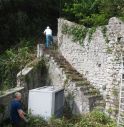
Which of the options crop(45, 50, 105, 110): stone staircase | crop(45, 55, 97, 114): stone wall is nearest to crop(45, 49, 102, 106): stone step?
crop(45, 50, 105, 110): stone staircase

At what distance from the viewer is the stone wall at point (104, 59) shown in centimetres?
1509

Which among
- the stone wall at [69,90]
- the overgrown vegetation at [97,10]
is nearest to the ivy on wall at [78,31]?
the overgrown vegetation at [97,10]

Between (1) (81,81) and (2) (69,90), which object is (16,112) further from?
(1) (81,81)

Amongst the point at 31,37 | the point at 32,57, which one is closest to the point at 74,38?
the point at 32,57

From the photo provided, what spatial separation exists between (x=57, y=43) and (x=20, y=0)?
486cm

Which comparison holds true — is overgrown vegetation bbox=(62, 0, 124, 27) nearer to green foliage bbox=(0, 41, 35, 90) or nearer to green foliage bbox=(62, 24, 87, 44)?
green foliage bbox=(62, 24, 87, 44)

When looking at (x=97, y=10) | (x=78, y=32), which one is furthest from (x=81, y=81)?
(x=97, y=10)

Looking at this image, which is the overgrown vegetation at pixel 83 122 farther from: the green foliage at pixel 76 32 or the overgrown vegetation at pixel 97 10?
the overgrown vegetation at pixel 97 10

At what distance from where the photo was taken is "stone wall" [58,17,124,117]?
15.1 m

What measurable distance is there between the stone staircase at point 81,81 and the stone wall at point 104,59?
0.19 meters

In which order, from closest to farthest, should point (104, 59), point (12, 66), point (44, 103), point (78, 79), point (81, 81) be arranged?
point (44, 103) → point (104, 59) → point (81, 81) → point (78, 79) → point (12, 66)

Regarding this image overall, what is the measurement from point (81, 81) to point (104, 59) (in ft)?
5.32

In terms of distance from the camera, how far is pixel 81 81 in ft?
56.0

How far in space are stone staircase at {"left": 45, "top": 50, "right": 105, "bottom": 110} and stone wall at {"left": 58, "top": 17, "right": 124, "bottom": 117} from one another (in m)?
0.19
